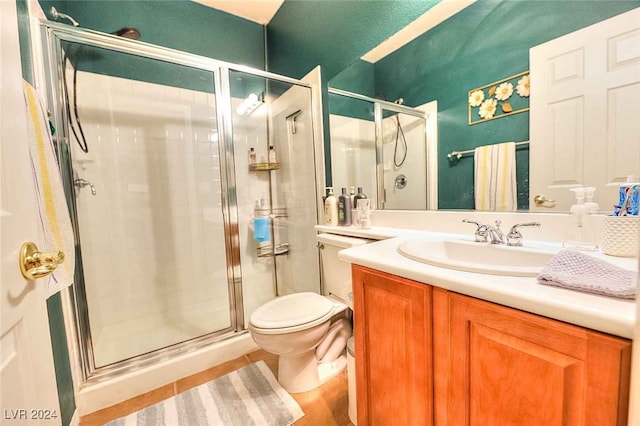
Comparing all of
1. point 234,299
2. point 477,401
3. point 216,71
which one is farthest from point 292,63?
point 477,401

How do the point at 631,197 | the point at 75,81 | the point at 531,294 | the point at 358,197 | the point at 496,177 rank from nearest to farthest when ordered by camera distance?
1. the point at 531,294
2. the point at 631,197
3. the point at 496,177
4. the point at 358,197
5. the point at 75,81

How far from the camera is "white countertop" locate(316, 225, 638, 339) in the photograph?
15.9 inches

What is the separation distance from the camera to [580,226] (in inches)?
31.6

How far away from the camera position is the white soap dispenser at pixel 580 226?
786 mm

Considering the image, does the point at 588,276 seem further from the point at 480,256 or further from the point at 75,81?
the point at 75,81

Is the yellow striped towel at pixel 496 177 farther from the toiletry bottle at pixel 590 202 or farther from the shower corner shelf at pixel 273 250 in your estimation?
the shower corner shelf at pixel 273 250

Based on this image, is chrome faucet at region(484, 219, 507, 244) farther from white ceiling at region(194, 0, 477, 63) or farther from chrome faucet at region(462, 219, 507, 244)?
white ceiling at region(194, 0, 477, 63)

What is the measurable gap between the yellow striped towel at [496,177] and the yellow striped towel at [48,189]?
1555 millimetres

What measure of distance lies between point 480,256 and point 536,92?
64cm

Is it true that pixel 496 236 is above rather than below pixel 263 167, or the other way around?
below

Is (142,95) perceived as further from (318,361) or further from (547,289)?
(547,289)

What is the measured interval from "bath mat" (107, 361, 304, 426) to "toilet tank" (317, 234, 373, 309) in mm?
580

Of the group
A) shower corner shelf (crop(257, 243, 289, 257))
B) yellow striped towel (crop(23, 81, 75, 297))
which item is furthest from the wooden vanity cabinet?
shower corner shelf (crop(257, 243, 289, 257))

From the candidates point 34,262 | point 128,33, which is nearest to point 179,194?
point 128,33
